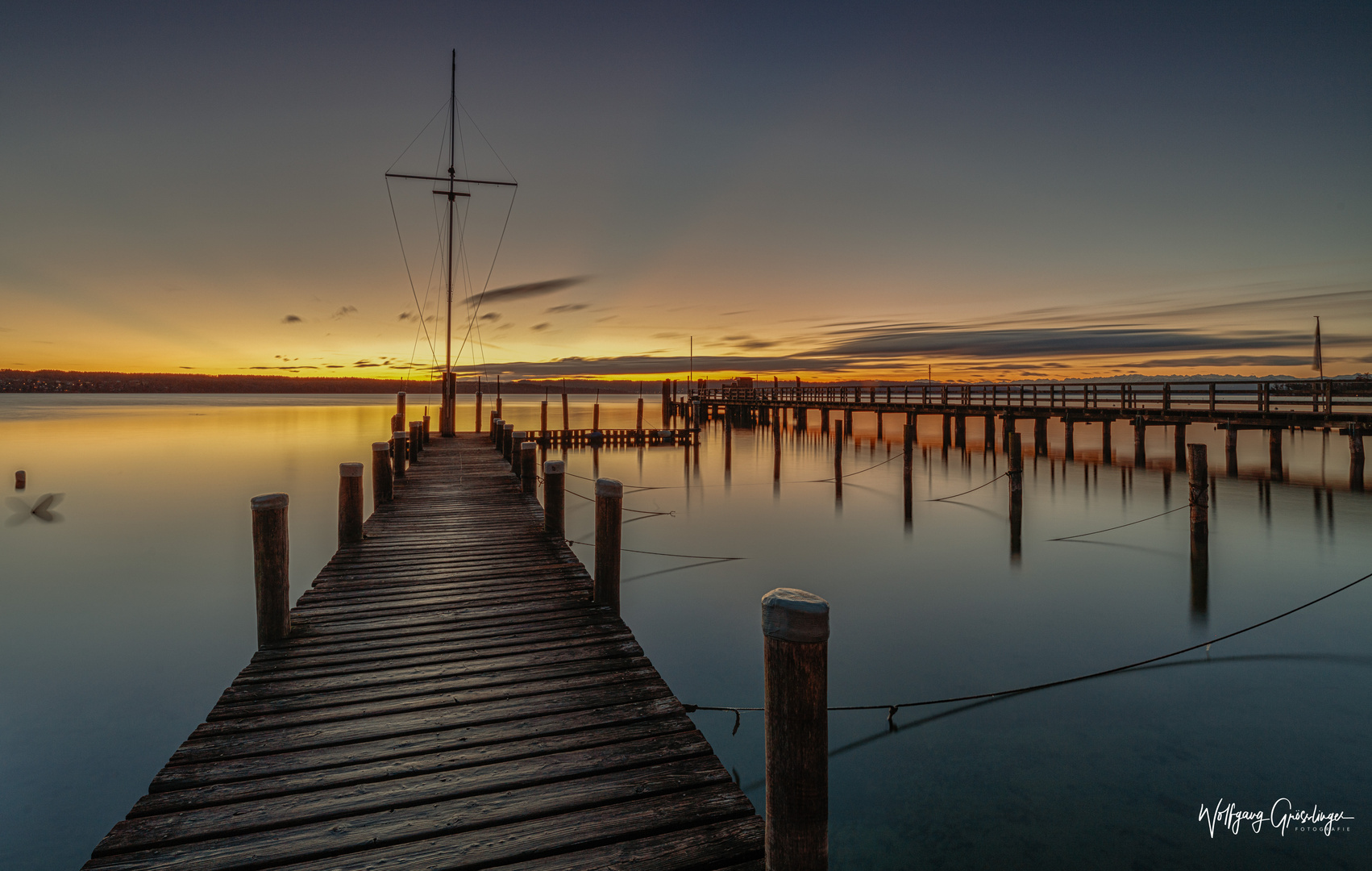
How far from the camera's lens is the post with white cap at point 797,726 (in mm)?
2588

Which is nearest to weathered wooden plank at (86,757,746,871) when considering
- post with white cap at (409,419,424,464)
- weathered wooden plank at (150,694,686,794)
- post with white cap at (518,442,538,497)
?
weathered wooden plank at (150,694,686,794)

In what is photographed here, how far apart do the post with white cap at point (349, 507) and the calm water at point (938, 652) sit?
9.23 feet

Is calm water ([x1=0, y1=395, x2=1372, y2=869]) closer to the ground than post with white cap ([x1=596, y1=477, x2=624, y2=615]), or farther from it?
closer to the ground

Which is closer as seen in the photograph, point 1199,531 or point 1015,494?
point 1199,531

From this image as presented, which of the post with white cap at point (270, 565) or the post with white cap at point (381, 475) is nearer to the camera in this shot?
the post with white cap at point (270, 565)

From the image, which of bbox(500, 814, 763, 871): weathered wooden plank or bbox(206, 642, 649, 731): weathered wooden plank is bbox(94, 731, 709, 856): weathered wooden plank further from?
bbox(206, 642, 649, 731): weathered wooden plank

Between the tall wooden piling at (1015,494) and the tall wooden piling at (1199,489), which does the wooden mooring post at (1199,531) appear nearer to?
the tall wooden piling at (1199,489)

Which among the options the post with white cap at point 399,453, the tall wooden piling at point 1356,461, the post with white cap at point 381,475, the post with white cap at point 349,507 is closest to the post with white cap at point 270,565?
the post with white cap at point 349,507

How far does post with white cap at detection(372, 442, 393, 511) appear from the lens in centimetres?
1022

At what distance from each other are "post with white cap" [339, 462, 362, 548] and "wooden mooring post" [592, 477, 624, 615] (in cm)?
382

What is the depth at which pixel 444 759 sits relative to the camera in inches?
140

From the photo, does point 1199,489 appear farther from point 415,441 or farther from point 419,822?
point 415,441

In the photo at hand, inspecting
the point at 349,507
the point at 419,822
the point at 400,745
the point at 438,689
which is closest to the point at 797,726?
the point at 419,822

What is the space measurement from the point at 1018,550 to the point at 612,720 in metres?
13.2
